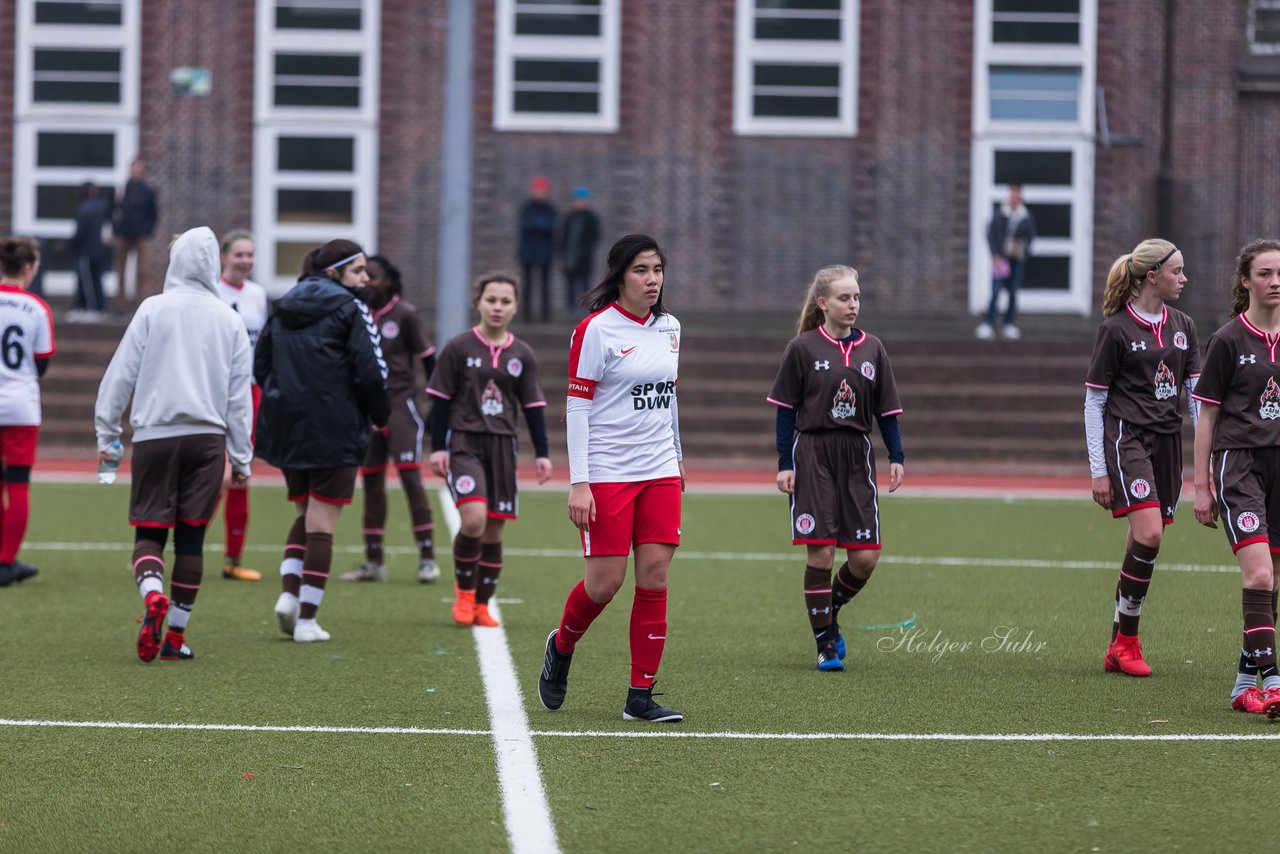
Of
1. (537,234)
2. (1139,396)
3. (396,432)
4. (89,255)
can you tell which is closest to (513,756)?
(1139,396)

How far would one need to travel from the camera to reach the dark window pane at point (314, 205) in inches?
1166

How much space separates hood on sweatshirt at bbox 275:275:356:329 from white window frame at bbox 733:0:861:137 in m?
20.6

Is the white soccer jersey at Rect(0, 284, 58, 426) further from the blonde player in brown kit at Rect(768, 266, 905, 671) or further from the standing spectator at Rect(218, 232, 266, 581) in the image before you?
the blonde player in brown kit at Rect(768, 266, 905, 671)

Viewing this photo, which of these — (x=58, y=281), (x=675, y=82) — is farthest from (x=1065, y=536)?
(x=58, y=281)

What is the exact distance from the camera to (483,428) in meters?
10.2

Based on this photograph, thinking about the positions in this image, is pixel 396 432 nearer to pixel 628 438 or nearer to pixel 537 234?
pixel 628 438

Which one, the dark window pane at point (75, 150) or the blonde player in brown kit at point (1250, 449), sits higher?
the dark window pane at point (75, 150)

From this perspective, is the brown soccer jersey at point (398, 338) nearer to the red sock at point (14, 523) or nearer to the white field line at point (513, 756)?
the red sock at point (14, 523)

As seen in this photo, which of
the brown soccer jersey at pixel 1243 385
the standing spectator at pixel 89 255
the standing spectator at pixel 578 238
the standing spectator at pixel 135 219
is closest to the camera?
the brown soccer jersey at pixel 1243 385

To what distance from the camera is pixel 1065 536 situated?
15.4 metres

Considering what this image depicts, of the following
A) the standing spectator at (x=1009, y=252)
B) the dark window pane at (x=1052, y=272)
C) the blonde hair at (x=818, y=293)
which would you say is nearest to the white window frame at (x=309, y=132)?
the standing spectator at (x=1009, y=252)

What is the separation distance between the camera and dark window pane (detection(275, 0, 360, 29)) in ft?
95.3

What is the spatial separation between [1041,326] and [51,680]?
2202cm

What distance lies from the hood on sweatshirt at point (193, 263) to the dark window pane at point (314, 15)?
21.0 meters
